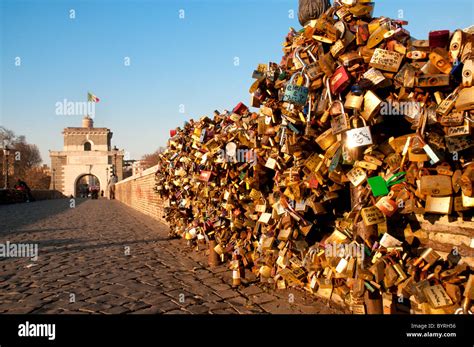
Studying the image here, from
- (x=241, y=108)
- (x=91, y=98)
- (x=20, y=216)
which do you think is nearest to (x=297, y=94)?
(x=241, y=108)

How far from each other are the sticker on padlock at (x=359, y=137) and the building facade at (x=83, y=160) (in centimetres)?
6766

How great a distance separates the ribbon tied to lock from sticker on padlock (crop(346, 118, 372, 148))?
11.3 inches

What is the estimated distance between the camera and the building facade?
2650 inches

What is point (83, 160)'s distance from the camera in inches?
2803

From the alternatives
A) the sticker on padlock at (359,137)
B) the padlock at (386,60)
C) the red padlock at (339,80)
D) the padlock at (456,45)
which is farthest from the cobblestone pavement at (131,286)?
the padlock at (456,45)

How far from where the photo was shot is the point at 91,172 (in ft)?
234

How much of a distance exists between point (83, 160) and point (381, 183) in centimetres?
7556

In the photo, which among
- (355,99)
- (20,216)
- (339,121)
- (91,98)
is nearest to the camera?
(355,99)

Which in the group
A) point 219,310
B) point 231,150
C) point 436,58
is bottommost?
point 219,310

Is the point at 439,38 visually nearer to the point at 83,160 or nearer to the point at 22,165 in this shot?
the point at 83,160

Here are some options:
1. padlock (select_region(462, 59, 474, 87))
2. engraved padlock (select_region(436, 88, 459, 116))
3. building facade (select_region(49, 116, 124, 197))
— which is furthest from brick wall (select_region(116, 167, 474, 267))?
building facade (select_region(49, 116, 124, 197))
